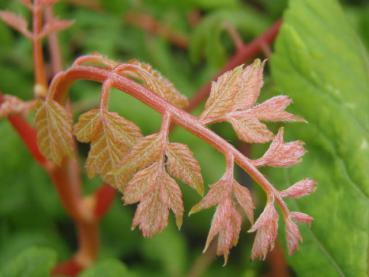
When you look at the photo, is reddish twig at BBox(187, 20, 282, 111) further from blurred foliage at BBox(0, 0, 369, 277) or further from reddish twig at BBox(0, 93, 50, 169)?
reddish twig at BBox(0, 93, 50, 169)

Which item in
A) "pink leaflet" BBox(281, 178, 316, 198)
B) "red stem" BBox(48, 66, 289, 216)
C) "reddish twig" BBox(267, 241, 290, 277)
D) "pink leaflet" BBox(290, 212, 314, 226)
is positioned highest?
"red stem" BBox(48, 66, 289, 216)

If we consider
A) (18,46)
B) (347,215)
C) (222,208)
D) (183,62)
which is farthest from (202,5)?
(222,208)

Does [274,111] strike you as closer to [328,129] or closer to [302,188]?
[302,188]

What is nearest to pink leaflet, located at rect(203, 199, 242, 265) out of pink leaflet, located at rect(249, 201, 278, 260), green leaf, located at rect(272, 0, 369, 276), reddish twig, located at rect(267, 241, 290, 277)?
pink leaflet, located at rect(249, 201, 278, 260)

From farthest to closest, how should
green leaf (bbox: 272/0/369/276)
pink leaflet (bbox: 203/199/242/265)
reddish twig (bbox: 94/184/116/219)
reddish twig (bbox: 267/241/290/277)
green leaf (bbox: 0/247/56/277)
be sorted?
reddish twig (bbox: 267/241/290/277) < reddish twig (bbox: 94/184/116/219) < green leaf (bbox: 0/247/56/277) < green leaf (bbox: 272/0/369/276) < pink leaflet (bbox: 203/199/242/265)

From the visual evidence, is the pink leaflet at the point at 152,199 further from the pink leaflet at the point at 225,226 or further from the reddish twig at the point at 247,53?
the reddish twig at the point at 247,53

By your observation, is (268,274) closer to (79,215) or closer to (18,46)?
(79,215)

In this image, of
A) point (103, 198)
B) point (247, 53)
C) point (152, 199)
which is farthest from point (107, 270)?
point (247, 53)
